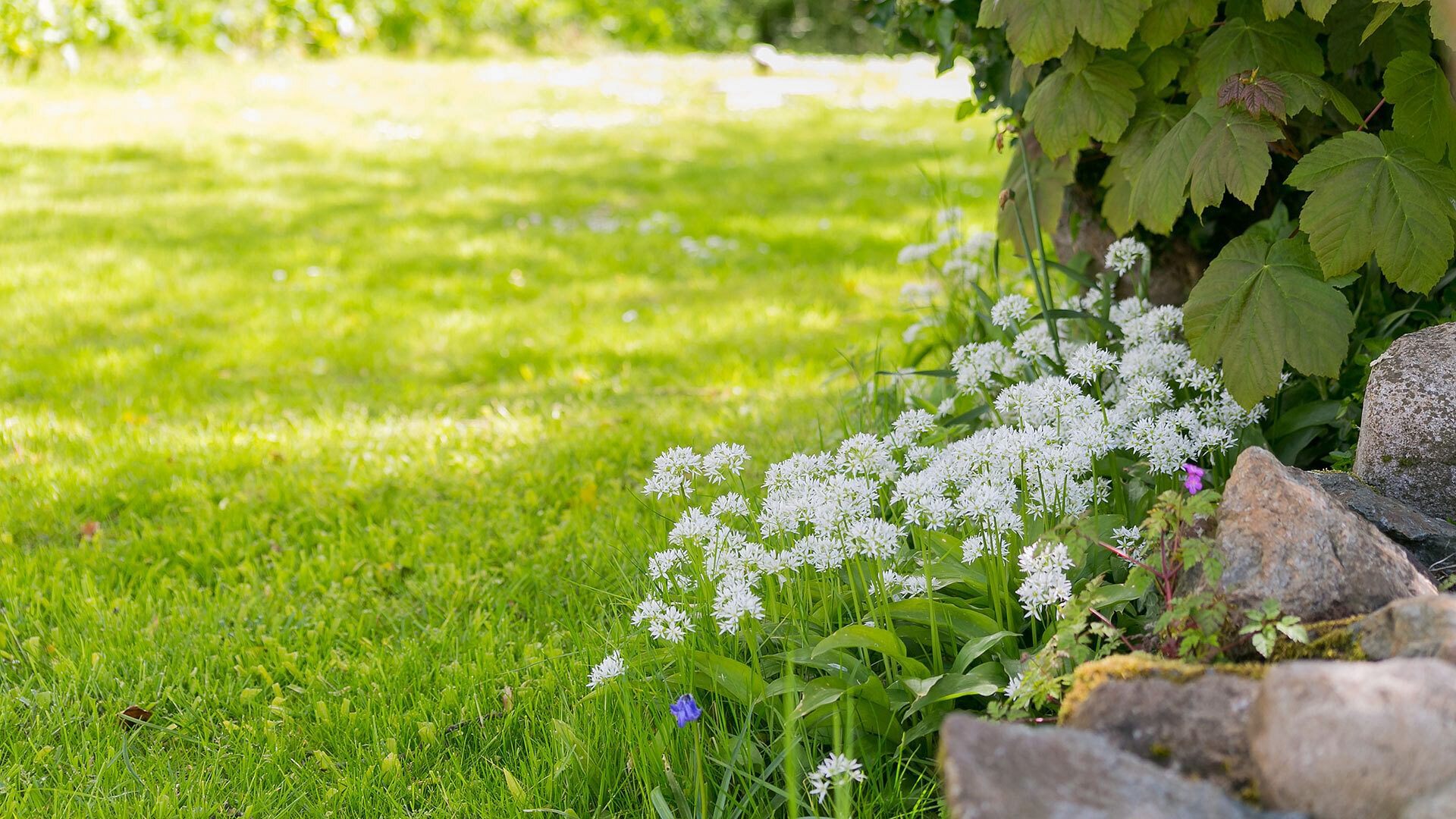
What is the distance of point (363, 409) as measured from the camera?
4082 mm

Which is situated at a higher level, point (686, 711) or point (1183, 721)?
point (1183, 721)

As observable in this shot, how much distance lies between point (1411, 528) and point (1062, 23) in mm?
1200

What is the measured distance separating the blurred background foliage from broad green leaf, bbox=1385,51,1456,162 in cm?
231

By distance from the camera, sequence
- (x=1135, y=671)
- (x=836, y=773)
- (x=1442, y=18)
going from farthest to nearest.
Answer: (x=1442, y=18), (x=836, y=773), (x=1135, y=671)

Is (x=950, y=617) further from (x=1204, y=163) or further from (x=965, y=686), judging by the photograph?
(x=1204, y=163)

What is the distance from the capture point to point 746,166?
8938 mm

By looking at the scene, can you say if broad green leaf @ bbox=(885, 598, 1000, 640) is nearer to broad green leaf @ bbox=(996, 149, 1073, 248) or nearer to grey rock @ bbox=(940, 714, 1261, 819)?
grey rock @ bbox=(940, 714, 1261, 819)

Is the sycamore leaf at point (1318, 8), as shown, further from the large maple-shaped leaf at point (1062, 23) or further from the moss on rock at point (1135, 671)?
the moss on rock at point (1135, 671)

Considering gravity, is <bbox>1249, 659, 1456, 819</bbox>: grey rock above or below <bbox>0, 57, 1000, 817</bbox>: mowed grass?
above

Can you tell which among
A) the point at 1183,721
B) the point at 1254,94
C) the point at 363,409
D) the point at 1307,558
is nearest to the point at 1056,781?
the point at 1183,721

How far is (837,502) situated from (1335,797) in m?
0.94

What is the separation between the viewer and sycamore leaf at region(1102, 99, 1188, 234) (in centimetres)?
250

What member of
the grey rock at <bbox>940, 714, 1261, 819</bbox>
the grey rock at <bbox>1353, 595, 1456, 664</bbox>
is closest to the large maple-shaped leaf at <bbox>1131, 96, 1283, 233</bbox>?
the grey rock at <bbox>1353, 595, 1456, 664</bbox>

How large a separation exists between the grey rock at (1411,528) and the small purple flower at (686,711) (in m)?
1.18
